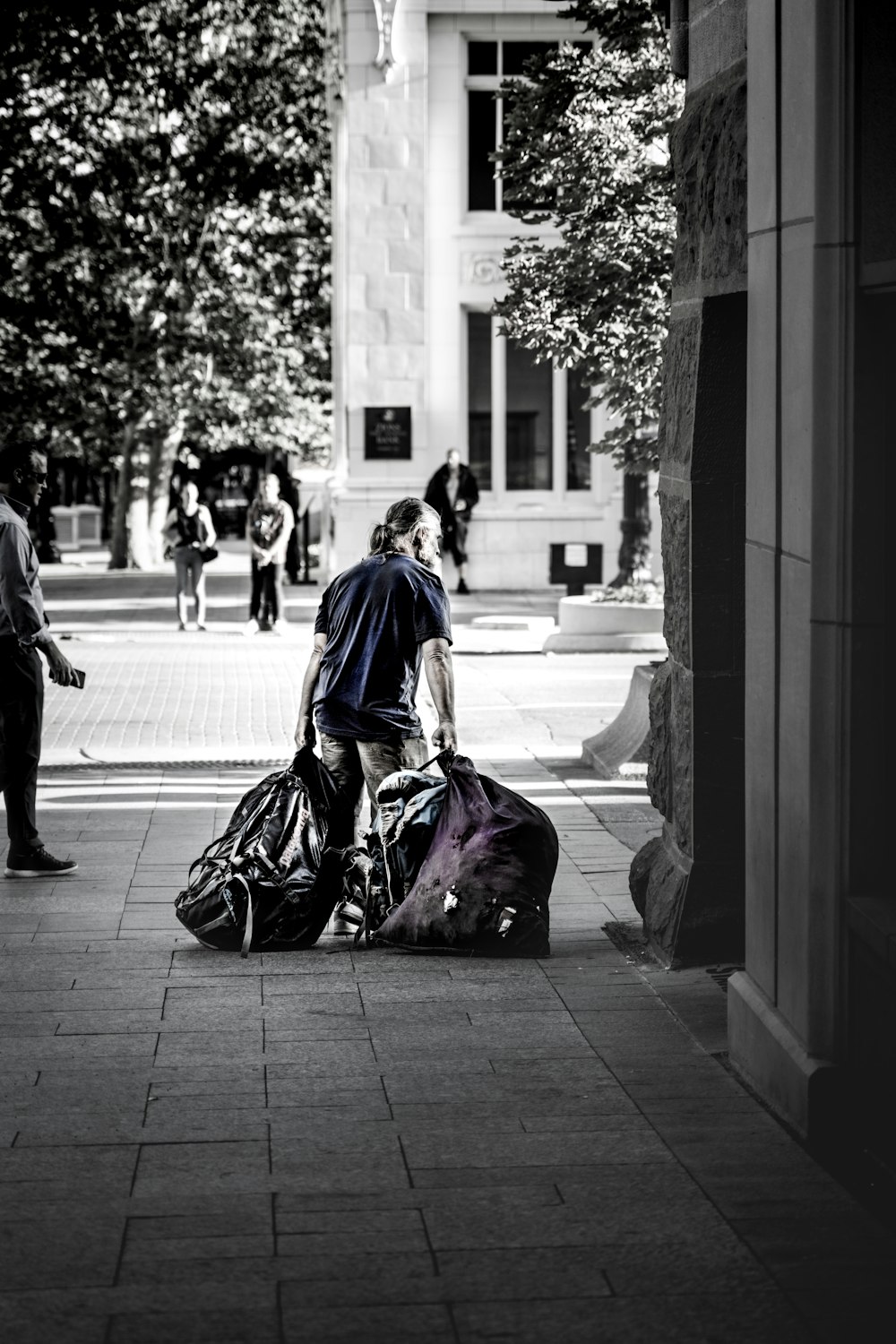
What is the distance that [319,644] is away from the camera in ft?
25.9

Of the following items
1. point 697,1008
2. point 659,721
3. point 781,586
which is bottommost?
point 697,1008

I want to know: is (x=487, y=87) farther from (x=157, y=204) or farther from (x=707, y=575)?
(x=707, y=575)

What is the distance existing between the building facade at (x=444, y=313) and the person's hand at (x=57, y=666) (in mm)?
16733

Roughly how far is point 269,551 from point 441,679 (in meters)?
13.1

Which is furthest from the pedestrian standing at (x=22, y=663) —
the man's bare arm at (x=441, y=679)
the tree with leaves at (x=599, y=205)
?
the tree with leaves at (x=599, y=205)

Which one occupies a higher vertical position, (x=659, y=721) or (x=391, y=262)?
(x=391, y=262)

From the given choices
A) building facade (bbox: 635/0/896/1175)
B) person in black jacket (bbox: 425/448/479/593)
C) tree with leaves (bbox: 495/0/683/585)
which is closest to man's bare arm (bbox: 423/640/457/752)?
building facade (bbox: 635/0/896/1175)

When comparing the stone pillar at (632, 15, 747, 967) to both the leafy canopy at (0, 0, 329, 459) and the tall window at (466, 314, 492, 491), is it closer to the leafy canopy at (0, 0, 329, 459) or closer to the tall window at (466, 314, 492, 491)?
the tall window at (466, 314, 492, 491)

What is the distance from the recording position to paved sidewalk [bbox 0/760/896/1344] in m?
4.14

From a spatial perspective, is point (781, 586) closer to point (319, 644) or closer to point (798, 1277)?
point (798, 1277)

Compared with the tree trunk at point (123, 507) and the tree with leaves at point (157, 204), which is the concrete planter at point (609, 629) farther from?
the tree trunk at point (123, 507)

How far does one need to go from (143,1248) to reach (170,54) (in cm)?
2848

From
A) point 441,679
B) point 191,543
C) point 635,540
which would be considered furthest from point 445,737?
point 191,543

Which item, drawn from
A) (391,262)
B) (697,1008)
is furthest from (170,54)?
(697,1008)
